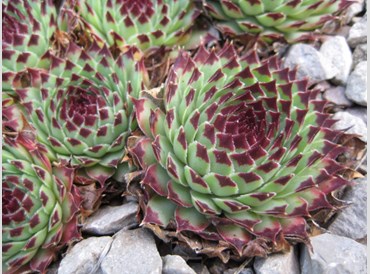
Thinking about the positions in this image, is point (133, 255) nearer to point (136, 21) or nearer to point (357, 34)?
point (136, 21)

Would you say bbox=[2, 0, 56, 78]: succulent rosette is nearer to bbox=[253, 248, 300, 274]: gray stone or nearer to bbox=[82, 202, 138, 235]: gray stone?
bbox=[82, 202, 138, 235]: gray stone

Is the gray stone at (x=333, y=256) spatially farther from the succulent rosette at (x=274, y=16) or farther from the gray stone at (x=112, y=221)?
the succulent rosette at (x=274, y=16)

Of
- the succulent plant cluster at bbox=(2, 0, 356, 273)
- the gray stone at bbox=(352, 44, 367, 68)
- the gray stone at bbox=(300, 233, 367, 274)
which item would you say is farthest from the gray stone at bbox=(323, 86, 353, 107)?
the gray stone at bbox=(300, 233, 367, 274)

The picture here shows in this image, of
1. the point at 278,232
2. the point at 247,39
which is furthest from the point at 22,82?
the point at 278,232

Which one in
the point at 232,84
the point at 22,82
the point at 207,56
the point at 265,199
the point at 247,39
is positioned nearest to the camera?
the point at 265,199

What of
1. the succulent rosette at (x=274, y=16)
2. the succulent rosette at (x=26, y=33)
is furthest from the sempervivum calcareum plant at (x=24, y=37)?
the succulent rosette at (x=274, y=16)

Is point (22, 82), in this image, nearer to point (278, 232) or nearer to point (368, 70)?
point (278, 232)
